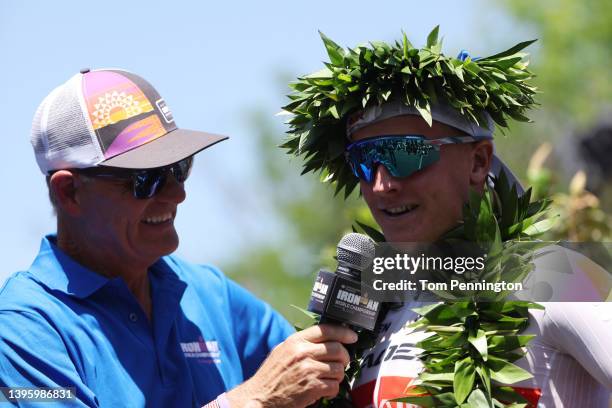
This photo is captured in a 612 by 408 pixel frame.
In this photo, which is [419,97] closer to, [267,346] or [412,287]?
[412,287]

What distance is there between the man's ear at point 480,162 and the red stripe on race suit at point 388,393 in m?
0.85

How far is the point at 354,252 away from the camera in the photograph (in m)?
3.69

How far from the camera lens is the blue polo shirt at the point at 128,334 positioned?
3963 mm

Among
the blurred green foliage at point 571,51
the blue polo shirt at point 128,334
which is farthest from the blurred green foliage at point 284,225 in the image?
the blue polo shirt at point 128,334

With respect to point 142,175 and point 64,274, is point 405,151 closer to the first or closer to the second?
point 142,175

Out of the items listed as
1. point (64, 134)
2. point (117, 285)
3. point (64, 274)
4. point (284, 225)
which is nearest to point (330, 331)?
point (117, 285)

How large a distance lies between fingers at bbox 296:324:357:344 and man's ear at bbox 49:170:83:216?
1379 millimetres

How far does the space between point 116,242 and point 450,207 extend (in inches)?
60.5

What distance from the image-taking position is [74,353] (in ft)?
13.3

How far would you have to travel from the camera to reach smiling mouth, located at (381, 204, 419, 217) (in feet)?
12.5

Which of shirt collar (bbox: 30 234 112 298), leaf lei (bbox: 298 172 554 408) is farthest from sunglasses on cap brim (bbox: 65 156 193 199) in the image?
leaf lei (bbox: 298 172 554 408)

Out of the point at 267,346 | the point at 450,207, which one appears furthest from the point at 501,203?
the point at 267,346

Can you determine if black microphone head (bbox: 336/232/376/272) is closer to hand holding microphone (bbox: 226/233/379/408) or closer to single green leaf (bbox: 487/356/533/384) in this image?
hand holding microphone (bbox: 226/233/379/408)

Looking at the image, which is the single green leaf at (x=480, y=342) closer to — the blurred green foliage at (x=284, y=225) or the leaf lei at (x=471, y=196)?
the leaf lei at (x=471, y=196)
